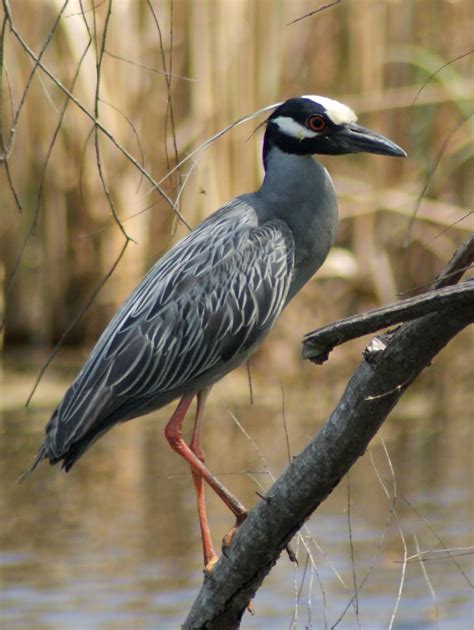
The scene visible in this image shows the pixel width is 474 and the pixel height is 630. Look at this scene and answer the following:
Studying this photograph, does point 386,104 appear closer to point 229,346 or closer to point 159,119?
point 159,119

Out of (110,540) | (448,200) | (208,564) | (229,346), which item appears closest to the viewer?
(208,564)

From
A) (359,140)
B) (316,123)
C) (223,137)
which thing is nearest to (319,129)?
(316,123)

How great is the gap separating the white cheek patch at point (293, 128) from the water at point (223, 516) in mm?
1112

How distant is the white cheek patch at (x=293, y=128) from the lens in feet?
14.2

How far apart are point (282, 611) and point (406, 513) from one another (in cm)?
132

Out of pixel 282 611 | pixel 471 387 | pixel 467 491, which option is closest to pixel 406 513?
pixel 467 491

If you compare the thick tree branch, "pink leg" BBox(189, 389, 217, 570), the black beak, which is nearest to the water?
"pink leg" BBox(189, 389, 217, 570)

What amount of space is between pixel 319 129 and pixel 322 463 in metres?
1.89

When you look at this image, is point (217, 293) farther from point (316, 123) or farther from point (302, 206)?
point (316, 123)

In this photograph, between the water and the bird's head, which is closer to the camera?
the bird's head

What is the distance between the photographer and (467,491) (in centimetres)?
650

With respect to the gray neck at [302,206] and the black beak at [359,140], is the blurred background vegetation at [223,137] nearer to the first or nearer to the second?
the gray neck at [302,206]

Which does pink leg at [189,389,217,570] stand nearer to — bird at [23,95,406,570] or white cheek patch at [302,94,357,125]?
bird at [23,95,406,570]

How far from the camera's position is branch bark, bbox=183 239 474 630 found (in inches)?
95.9
